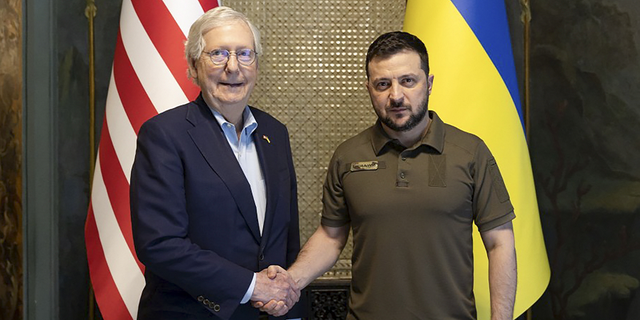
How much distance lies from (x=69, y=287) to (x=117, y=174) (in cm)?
110

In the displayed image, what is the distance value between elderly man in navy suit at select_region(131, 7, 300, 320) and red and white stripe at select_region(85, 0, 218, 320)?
62 centimetres

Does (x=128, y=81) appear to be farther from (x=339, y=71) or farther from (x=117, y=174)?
(x=339, y=71)

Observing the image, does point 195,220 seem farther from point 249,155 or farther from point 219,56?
point 219,56

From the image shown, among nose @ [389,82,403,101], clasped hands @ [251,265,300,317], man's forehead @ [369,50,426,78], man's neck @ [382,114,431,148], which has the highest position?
man's forehead @ [369,50,426,78]

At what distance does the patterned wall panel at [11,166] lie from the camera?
10.7 feet

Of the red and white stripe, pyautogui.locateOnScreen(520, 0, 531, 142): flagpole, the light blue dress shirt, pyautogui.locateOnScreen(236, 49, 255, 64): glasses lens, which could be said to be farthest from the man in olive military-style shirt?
pyautogui.locateOnScreen(520, 0, 531, 142): flagpole

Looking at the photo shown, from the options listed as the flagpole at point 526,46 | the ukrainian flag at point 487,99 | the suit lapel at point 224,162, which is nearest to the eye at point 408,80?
the suit lapel at point 224,162

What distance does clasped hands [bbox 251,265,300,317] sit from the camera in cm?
197

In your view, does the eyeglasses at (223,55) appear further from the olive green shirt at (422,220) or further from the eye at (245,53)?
the olive green shirt at (422,220)

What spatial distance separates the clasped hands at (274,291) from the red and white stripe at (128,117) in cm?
80

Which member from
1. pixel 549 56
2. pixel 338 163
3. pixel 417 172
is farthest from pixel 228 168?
pixel 549 56

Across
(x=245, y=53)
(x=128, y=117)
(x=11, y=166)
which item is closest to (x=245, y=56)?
(x=245, y=53)

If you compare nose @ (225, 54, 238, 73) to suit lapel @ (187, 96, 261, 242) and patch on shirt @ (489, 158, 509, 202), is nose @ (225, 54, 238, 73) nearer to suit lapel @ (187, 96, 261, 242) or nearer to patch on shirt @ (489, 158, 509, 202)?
suit lapel @ (187, 96, 261, 242)

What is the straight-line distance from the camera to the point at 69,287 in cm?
348
